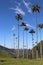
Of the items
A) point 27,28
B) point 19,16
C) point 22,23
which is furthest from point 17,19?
point 27,28

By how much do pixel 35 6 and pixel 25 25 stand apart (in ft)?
119

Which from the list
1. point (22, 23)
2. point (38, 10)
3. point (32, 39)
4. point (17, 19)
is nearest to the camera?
point (38, 10)

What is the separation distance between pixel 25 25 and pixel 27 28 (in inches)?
398

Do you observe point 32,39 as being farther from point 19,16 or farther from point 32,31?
point 19,16

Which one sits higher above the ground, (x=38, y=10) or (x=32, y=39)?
(x=38, y=10)

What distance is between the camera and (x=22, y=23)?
149 metres

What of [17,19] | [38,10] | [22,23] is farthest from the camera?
[22,23]

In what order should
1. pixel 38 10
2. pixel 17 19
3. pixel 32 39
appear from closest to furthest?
pixel 38 10
pixel 17 19
pixel 32 39

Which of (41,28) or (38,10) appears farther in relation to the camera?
(41,28)

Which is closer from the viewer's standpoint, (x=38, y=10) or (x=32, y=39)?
(x=38, y=10)

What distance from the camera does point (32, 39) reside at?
159 meters

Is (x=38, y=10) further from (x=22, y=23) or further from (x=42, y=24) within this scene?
(x=22, y=23)

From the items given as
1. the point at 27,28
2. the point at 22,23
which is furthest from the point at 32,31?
the point at 22,23

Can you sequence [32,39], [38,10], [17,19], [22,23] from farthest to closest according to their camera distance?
1. [32,39]
2. [22,23]
3. [17,19]
4. [38,10]
